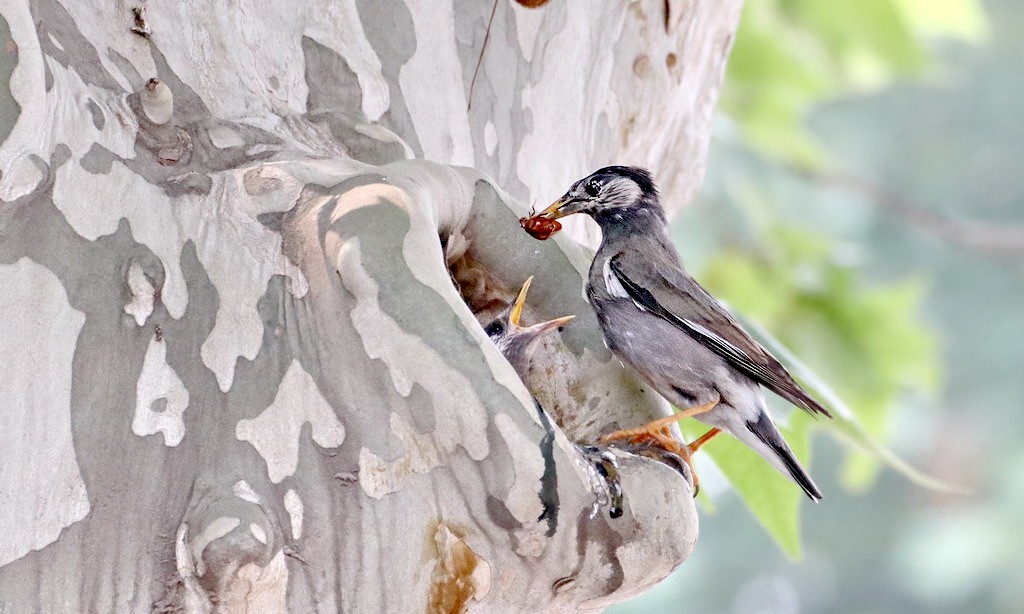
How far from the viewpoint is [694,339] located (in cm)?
189

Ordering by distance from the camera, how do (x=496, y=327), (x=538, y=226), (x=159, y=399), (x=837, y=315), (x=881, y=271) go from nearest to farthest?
1. (x=159, y=399)
2. (x=538, y=226)
3. (x=496, y=327)
4. (x=837, y=315)
5. (x=881, y=271)

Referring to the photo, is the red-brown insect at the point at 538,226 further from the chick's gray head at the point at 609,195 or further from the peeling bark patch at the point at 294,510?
the peeling bark patch at the point at 294,510

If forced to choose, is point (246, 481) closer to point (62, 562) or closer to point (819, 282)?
point (62, 562)

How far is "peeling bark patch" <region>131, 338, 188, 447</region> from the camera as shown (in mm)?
1229

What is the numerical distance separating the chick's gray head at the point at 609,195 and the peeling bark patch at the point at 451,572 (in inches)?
29.4

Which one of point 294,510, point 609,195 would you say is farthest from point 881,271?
point 294,510

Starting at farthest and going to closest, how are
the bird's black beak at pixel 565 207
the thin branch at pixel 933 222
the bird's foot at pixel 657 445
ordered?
the thin branch at pixel 933 222
the bird's black beak at pixel 565 207
the bird's foot at pixel 657 445

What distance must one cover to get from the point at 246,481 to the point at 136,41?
659 mm

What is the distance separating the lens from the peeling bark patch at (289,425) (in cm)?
123

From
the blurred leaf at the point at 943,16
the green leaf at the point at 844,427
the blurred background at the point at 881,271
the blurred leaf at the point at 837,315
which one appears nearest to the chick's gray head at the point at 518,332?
the green leaf at the point at 844,427

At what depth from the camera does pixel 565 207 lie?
6.40ft

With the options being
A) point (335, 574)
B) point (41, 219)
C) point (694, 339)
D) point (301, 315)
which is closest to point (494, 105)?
point (694, 339)

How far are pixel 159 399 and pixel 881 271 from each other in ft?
29.3

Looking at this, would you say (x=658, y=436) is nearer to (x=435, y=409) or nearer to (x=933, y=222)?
(x=435, y=409)
